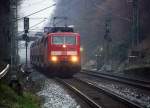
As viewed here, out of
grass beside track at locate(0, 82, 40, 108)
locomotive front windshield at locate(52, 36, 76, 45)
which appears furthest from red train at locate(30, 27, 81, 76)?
grass beside track at locate(0, 82, 40, 108)

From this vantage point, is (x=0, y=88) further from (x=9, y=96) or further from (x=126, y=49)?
(x=126, y=49)

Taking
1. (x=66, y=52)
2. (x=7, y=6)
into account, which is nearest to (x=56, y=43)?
(x=66, y=52)

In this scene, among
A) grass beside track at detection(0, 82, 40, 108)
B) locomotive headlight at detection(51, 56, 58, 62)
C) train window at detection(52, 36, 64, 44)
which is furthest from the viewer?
train window at detection(52, 36, 64, 44)

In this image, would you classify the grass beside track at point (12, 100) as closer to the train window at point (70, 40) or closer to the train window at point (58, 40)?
the train window at point (58, 40)

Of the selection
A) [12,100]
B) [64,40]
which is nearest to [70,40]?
[64,40]

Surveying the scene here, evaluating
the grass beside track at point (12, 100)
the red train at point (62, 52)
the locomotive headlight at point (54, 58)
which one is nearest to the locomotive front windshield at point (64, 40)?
the red train at point (62, 52)

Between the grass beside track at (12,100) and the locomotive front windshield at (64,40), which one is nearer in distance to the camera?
the grass beside track at (12,100)

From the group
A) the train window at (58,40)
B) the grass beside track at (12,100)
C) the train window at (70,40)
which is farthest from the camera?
the train window at (70,40)

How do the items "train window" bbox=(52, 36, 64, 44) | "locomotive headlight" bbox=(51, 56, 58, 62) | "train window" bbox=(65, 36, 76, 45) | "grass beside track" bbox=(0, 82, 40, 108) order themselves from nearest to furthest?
"grass beside track" bbox=(0, 82, 40, 108) < "locomotive headlight" bbox=(51, 56, 58, 62) < "train window" bbox=(52, 36, 64, 44) < "train window" bbox=(65, 36, 76, 45)

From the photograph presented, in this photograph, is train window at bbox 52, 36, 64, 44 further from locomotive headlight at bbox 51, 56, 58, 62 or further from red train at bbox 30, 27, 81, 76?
locomotive headlight at bbox 51, 56, 58, 62

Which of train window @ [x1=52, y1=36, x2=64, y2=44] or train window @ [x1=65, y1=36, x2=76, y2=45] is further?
train window @ [x1=65, y1=36, x2=76, y2=45]

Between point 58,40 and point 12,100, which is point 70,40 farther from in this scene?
point 12,100

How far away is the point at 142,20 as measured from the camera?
4941 centimetres

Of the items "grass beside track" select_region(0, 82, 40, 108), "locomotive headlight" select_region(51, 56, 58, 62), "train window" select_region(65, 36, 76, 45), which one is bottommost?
"grass beside track" select_region(0, 82, 40, 108)
